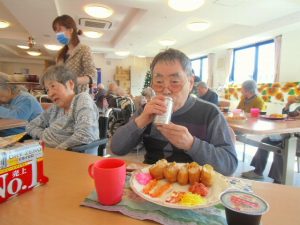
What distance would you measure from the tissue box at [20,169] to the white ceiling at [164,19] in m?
3.70

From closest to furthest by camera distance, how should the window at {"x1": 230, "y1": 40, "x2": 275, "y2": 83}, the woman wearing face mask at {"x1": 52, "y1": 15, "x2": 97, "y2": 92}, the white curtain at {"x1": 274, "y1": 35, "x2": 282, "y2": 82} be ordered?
the woman wearing face mask at {"x1": 52, "y1": 15, "x2": 97, "y2": 92}
the white curtain at {"x1": 274, "y1": 35, "x2": 282, "y2": 82}
the window at {"x1": 230, "y1": 40, "x2": 275, "y2": 83}

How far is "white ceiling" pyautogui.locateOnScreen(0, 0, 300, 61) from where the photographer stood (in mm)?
4016

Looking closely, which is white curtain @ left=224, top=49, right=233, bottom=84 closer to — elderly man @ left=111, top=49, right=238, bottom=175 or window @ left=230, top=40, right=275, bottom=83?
window @ left=230, top=40, right=275, bottom=83

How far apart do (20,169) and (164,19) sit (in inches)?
184

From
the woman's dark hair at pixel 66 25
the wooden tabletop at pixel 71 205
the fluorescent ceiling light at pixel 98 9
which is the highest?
the fluorescent ceiling light at pixel 98 9

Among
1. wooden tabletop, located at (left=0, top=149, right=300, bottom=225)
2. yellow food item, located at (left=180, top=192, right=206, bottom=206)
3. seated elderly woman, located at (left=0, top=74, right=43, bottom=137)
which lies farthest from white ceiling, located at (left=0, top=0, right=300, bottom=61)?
yellow food item, located at (left=180, top=192, right=206, bottom=206)

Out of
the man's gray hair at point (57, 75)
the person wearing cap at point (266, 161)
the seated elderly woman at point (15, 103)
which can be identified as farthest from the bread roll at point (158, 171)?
the person wearing cap at point (266, 161)

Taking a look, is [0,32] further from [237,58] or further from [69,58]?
[237,58]

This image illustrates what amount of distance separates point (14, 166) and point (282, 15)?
5566mm

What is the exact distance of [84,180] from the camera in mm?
715

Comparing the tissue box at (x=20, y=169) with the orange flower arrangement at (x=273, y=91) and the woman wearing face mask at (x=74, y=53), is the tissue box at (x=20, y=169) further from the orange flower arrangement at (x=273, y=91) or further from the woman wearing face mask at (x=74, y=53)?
the orange flower arrangement at (x=273, y=91)

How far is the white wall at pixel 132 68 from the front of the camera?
34.2ft

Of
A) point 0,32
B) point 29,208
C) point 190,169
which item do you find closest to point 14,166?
point 29,208

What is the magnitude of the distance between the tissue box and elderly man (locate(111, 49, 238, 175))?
0.35m
